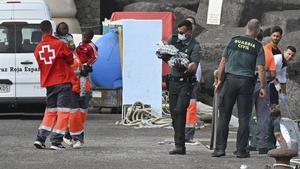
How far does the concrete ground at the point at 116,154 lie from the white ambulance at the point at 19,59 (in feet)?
7.75

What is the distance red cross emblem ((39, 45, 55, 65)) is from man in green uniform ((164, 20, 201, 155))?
1.76 m

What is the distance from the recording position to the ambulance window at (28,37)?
19.5m

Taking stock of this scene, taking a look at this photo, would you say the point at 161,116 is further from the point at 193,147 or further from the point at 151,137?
the point at 193,147

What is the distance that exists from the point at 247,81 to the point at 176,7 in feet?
60.1

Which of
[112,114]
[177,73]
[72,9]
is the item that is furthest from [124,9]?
[177,73]

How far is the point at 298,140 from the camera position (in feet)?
44.4

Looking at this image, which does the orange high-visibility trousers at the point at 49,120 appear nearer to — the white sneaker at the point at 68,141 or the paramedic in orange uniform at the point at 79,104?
the paramedic in orange uniform at the point at 79,104

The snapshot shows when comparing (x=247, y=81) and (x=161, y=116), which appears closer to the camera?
(x=247, y=81)

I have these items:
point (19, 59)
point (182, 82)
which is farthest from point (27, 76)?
point (182, 82)

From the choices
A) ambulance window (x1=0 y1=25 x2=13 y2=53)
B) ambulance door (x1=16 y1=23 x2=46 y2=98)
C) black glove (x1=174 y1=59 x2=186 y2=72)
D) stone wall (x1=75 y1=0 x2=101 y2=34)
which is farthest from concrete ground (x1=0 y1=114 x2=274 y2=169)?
stone wall (x1=75 y1=0 x2=101 y2=34)

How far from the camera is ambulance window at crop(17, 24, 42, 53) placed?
19.5 m

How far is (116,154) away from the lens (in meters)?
13.0

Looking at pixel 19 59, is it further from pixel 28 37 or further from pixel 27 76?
pixel 28 37

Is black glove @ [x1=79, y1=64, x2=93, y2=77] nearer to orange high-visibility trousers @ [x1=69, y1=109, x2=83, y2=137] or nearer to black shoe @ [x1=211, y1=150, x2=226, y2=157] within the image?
orange high-visibility trousers @ [x1=69, y1=109, x2=83, y2=137]
